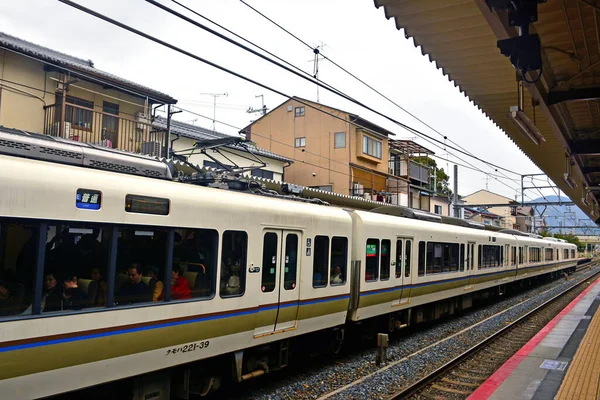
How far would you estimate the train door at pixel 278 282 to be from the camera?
6637 millimetres

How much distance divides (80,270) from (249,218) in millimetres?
2360

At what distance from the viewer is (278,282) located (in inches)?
271

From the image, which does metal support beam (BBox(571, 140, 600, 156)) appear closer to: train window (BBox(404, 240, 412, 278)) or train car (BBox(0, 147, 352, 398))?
train window (BBox(404, 240, 412, 278))

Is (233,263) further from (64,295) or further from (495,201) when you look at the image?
(495,201)

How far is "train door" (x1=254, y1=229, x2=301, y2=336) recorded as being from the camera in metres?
6.64

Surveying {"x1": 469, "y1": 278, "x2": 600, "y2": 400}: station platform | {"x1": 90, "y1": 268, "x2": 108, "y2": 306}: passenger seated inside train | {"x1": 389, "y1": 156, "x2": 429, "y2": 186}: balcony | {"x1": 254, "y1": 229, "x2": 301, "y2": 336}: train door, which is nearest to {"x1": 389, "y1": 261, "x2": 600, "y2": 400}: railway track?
{"x1": 469, "y1": 278, "x2": 600, "y2": 400}: station platform

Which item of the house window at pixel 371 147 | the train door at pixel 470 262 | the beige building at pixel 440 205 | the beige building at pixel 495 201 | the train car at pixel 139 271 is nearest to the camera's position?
the train car at pixel 139 271

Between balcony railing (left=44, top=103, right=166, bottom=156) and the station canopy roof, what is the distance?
755cm

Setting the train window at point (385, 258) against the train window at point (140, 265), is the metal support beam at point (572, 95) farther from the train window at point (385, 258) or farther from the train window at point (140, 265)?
the train window at point (140, 265)

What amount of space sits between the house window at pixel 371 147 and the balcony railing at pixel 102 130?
13969 millimetres

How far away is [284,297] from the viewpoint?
276 inches

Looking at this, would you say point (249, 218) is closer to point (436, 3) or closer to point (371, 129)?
point (436, 3)

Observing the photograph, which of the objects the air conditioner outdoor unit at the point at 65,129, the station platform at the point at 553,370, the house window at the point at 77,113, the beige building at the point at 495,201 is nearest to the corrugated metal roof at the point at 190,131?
the house window at the point at 77,113

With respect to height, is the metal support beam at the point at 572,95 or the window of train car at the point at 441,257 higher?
the metal support beam at the point at 572,95
